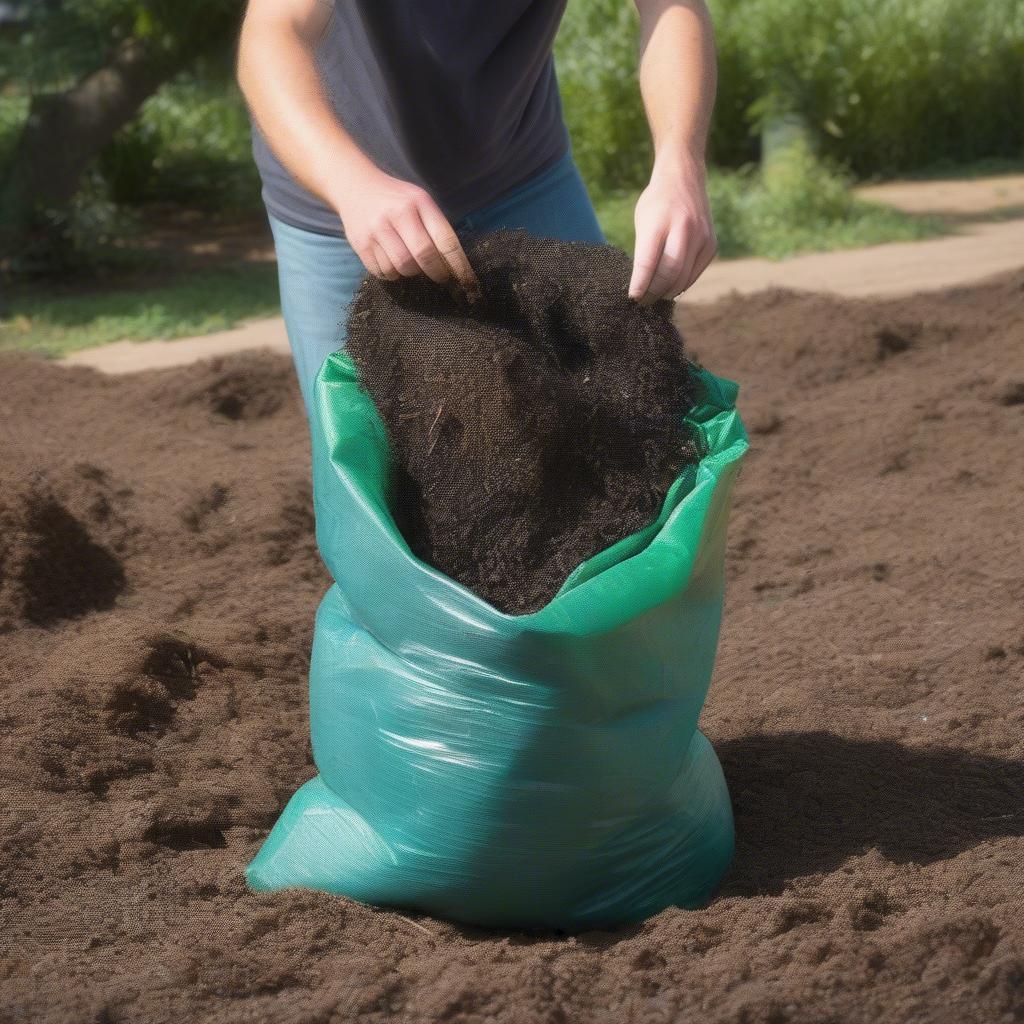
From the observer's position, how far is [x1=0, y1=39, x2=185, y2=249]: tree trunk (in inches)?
287

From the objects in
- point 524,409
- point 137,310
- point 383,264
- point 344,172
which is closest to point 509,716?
point 524,409

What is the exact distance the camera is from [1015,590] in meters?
3.14

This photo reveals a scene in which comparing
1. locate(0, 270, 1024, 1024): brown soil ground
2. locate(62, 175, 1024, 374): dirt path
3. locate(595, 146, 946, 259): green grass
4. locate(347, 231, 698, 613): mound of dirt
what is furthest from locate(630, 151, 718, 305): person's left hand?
locate(595, 146, 946, 259): green grass

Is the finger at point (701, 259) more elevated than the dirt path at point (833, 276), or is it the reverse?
the finger at point (701, 259)

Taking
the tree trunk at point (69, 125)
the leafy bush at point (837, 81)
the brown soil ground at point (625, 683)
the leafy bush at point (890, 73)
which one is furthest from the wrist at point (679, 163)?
the leafy bush at point (890, 73)

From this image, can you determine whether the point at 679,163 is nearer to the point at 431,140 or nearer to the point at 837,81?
the point at 431,140

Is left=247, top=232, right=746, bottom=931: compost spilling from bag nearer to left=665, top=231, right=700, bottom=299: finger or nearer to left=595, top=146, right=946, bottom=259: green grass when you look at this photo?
left=665, top=231, right=700, bottom=299: finger

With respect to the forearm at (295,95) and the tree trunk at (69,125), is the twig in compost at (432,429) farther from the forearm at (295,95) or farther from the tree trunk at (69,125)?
the tree trunk at (69,125)

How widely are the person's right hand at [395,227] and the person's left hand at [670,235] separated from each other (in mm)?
238

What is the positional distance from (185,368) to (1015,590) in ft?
10.4

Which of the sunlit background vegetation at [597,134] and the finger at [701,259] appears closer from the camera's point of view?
the finger at [701,259]

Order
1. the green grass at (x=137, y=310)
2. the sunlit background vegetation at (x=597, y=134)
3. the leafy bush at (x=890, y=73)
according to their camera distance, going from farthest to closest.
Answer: the leafy bush at (x=890, y=73) → the sunlit background vegetation at (x=597, y=134) → the green grass at (x=137, y=310)

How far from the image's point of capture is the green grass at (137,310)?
20.3 feet

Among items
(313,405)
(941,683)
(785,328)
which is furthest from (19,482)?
(785,328)
